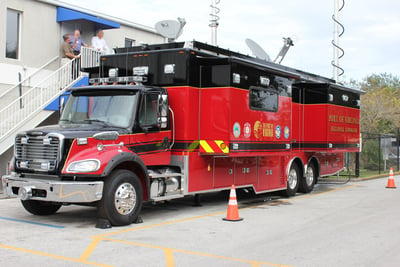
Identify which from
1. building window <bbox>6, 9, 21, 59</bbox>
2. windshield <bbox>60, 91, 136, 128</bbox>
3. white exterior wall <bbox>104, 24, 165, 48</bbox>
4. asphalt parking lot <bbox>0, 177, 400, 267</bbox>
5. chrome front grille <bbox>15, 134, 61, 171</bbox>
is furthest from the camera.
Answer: white exterior wall <bbox>104, 24, 165, 48</bbox>

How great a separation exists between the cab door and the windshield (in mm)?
257

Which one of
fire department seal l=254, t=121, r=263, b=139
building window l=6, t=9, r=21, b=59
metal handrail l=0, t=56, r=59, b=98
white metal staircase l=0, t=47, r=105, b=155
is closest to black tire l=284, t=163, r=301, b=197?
fire department seal l=254, t=121, r=263, b=139

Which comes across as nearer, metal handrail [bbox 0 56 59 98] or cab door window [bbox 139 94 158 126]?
cab door window [bbox 139 94 158 126]

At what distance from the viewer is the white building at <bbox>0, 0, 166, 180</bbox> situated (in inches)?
575

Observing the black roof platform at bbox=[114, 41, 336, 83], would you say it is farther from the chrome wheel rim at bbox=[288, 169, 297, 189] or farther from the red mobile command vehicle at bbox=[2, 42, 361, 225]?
the chrome wheel rim at bbox=[288, 169, 297, 189]

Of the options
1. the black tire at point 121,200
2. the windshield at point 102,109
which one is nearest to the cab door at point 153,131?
the windshield at point 102,109

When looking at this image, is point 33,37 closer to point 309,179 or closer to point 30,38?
point 30,38

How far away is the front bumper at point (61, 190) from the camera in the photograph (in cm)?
814

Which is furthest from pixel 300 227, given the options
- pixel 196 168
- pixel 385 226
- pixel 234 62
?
pixel 234 62

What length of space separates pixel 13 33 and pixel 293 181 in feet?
34.9

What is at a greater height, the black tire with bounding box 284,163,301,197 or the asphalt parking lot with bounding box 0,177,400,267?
the black tire with bounding box 284,163,301,197

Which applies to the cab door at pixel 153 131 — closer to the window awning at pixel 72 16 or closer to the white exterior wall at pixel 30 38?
the white exterior wall at pixel 30 38

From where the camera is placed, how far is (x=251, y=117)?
1168 centimetres

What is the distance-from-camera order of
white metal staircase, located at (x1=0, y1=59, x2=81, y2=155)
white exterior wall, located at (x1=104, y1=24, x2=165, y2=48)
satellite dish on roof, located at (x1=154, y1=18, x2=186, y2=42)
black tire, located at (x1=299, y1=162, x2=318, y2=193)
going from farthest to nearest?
1. white exterior wall, located at (x1=104, y1=24, x2=165, y2=48)
2. black tire, located at (x1=299, y1=162, x2=318, y2=193)
3. white metal staircase, located at (x1=0, y1=59, x2=81, y2=155)
4. satellite dish on roof, located at (x1=154, y1=18, x2=186, y2=42)
